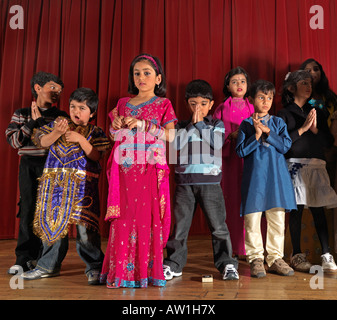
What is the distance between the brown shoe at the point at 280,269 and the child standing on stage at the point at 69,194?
40.0 inches

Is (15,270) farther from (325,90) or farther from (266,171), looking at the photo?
(325,90)

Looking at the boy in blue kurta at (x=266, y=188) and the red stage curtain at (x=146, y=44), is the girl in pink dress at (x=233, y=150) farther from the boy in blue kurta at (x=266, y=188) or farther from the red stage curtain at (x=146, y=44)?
the red stage curtain at (x=146, y=44)

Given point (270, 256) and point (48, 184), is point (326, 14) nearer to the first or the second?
point (270, 256)

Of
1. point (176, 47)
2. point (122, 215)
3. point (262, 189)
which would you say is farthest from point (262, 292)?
point (176, 47)

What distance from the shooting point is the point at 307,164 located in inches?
93.6

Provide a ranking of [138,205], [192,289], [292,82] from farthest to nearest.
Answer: [292,82], [138,205], [192,289]

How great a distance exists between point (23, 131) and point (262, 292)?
1.70 metres

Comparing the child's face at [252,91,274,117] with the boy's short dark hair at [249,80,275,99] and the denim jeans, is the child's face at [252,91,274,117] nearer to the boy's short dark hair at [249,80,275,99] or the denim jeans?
the boy's short dark hair at [249,80,275,99]

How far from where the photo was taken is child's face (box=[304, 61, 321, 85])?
2746 millimetres

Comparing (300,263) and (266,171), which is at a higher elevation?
(266,171)

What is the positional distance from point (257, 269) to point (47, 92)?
1.76 m

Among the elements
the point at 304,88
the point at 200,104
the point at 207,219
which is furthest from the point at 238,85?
the point at 207,219

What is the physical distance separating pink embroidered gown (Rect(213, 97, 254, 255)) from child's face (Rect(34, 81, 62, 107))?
47.0 inches

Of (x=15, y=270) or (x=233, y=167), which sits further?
(x=233, y=167)
